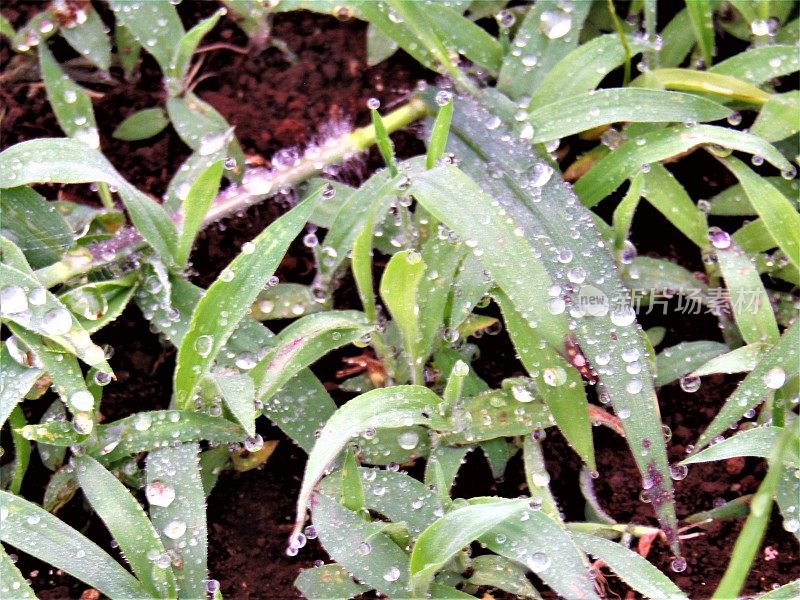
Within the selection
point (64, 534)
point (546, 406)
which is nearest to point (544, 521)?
point (546, 406)

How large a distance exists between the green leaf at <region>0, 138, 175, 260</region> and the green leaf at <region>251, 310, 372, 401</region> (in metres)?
0.27

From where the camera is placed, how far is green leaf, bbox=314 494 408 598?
109 centimetres

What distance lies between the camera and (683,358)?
1.36 meters

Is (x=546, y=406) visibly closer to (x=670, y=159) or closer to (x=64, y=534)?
(x=670, y=159)

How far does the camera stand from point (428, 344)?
124 centimetres

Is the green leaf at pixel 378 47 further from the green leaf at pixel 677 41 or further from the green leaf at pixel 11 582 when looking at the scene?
the green leaf at pixel 11 582

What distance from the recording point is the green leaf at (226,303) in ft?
3.82

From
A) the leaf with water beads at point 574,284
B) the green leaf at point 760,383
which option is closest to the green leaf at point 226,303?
the leaf with water beads at point 574,284

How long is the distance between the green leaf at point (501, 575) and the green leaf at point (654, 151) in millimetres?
599

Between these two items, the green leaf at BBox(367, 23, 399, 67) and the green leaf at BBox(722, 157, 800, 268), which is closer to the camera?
the green leaf at BBox(722, 157, 800, 268)

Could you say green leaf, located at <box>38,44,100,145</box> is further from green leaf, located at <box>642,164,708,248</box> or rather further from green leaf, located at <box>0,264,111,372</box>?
green leaf, located at <box>642,164,708,248</box>

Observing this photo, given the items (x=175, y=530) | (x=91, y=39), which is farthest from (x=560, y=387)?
(x=91, y=39)

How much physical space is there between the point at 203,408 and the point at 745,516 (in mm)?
827

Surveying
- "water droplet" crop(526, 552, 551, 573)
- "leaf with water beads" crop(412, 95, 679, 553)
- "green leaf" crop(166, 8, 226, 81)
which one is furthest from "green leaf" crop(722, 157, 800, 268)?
"green leaf" crop(166, 8, 226, 81)
